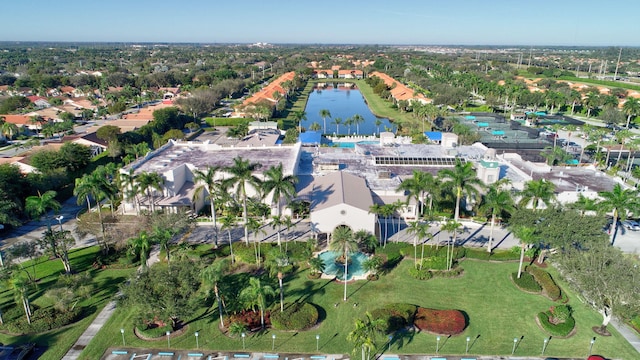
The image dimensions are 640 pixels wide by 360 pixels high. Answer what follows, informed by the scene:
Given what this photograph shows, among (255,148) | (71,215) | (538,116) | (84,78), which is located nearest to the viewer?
(71,215)

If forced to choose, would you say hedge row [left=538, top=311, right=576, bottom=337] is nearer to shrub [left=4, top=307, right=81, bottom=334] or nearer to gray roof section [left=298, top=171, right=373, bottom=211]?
gray roof section [left=298, top=171, right=373, bottom=211]

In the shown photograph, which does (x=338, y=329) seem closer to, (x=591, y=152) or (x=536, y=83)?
(x=591, y=152)

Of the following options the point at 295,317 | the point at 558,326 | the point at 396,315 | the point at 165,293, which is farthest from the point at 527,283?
A: the point at 165,293

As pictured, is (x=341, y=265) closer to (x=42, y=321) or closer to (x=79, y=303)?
(x=79, y=303)

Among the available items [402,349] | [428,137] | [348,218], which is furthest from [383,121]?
[402,349]

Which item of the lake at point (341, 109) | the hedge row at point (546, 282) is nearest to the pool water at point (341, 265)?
the hedge row at point (546, 282)
